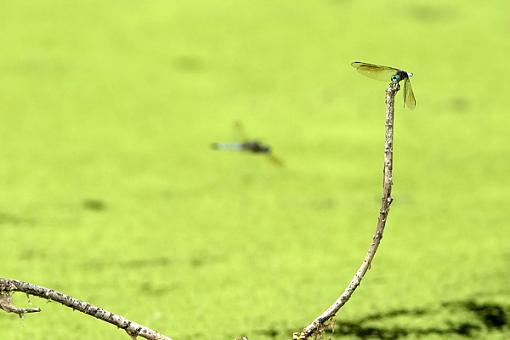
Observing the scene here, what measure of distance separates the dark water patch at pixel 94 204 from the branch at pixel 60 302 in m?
1.12

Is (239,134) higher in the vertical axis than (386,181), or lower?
higher

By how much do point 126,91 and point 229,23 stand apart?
634 mm

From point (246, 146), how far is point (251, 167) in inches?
4.7

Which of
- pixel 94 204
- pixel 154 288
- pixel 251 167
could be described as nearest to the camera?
pixel 154 288

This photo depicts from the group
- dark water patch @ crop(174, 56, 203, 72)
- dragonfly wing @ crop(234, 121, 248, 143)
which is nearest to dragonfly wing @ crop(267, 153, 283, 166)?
dragonfly wing @ crop(234, 121, 248, 143)

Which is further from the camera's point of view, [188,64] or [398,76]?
[188,64]

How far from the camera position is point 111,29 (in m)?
3.47

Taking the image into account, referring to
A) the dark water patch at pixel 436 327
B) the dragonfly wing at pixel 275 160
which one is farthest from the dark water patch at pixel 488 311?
the dragonfly wing at pixel 275 160

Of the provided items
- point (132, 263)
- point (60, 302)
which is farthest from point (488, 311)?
point (60, 302)

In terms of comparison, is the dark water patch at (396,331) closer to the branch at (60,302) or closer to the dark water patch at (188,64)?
the branch at (60,302)

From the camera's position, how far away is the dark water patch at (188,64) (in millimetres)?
3239

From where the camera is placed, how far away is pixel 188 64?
327 centimetres

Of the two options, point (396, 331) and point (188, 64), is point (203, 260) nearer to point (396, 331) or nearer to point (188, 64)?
point (396, 331)

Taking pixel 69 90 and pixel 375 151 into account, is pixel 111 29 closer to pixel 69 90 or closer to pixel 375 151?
pixel 69 90
